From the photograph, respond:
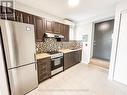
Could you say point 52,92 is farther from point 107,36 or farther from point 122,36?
point 107,36

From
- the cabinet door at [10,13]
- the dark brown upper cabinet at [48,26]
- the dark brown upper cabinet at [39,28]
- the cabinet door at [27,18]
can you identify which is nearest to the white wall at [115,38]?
the dark brown upper cabinet at [48,26]

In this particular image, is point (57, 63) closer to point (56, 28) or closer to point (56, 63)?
point (56, 63)

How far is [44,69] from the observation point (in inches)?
94.5

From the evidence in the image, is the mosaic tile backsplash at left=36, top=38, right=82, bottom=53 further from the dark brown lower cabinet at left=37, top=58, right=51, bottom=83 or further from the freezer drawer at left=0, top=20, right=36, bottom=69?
the freezer drawer at left=0, top=20, right=36, bottom=69

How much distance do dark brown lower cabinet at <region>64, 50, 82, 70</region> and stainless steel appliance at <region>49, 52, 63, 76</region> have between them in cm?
33

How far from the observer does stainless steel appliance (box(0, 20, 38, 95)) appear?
1467mm

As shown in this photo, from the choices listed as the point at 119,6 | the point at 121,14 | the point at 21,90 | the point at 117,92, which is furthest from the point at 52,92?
the point at 119,6

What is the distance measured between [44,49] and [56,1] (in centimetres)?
182

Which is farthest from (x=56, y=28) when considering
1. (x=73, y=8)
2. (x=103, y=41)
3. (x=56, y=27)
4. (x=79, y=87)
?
(x=103, y=41)

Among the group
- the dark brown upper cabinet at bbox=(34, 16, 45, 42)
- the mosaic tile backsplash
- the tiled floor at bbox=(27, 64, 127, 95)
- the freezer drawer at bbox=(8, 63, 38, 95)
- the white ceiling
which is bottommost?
the tiled floor at bbox=(27, 64, 127, 95)

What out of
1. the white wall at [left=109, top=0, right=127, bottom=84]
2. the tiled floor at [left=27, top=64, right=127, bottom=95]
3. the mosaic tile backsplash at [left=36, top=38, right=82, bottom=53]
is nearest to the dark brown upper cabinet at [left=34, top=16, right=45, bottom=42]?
the mosaic tile backsplash at [left=36, top=38, right=82, bottom=53]

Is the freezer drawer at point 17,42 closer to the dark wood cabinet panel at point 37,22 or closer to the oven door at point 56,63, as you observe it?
the dark wood cabinet panel at point 37,22

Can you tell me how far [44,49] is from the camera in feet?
10.0

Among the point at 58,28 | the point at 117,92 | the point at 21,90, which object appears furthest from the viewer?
the point at 58,28
